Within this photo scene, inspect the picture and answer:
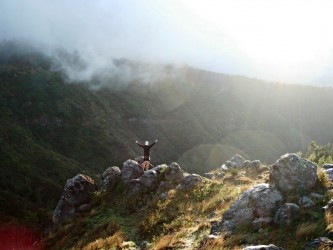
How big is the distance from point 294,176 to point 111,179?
20.4 metres

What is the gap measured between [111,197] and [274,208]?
60.9 ft

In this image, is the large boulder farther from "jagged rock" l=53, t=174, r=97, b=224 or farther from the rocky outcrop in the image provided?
the rocky outcrop

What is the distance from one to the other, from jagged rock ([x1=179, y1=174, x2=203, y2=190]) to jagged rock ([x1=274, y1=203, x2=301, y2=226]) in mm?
12982

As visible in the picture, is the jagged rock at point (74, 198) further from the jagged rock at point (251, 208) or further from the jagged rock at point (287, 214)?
the jagged rock at point (287, 214)

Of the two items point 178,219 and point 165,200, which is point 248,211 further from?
point 165,200

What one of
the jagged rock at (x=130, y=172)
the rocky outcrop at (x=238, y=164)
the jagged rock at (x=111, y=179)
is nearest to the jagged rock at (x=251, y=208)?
the rocky outcrop at (x=238, y=164)

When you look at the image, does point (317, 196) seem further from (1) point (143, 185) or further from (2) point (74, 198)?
(2) point (74, 198)

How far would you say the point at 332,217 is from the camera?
1502 cm

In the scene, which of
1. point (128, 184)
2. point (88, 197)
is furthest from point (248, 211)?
point (88, 197)

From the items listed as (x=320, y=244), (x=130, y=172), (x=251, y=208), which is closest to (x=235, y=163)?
(x=130, y=172)

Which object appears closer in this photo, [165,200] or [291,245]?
[291,245]

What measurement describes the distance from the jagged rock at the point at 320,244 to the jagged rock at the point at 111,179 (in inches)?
920

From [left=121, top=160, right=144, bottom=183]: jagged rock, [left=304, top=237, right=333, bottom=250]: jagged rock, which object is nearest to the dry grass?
→ [left=304, top=237, right=333, bottom=250]: jagged rock

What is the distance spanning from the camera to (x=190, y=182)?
1175 inches
